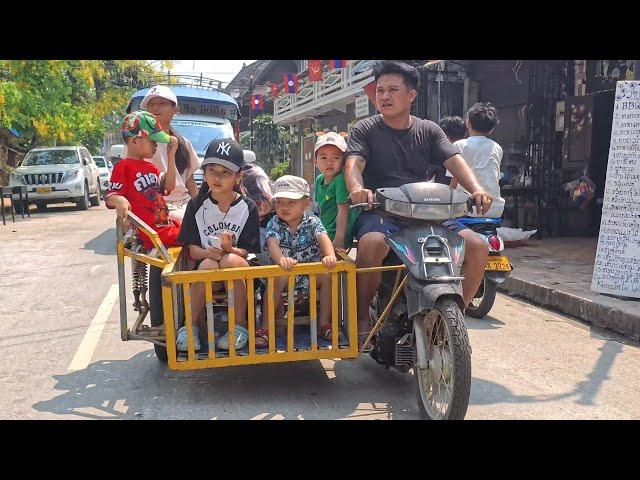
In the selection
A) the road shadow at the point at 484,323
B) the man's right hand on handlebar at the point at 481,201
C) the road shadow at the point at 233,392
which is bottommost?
the road shadow at the point at 484,323

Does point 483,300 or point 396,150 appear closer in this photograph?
point 396,150

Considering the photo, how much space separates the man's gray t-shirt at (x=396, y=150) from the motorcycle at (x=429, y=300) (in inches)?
20.9

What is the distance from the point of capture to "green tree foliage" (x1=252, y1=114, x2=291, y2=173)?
3297 cm

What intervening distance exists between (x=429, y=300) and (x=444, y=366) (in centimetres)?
36

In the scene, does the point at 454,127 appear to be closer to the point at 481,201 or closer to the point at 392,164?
the point at 392,164

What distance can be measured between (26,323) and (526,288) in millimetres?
5262

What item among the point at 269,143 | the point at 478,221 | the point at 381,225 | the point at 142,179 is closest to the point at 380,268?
the point at 381,225

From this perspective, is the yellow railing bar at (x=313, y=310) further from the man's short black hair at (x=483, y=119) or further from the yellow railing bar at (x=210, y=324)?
the man's short black hair at (x=483, y=119)

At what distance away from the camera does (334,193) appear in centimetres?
439

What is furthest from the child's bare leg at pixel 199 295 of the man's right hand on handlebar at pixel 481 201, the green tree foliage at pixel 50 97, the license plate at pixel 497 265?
the green tree foliage at pixel 50 97

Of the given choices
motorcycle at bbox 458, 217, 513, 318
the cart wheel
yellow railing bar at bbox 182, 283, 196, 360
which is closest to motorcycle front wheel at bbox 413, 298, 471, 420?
yellow railing bar at bbox 182, 283, 196, 360

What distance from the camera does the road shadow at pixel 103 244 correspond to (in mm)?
10062

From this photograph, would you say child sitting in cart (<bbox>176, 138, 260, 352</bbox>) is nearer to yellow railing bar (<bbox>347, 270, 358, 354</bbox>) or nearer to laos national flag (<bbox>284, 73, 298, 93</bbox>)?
yellow railing bar (<bbox>347, 270, 358, 354</bbox>)

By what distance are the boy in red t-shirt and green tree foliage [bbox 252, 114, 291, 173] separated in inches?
1122
